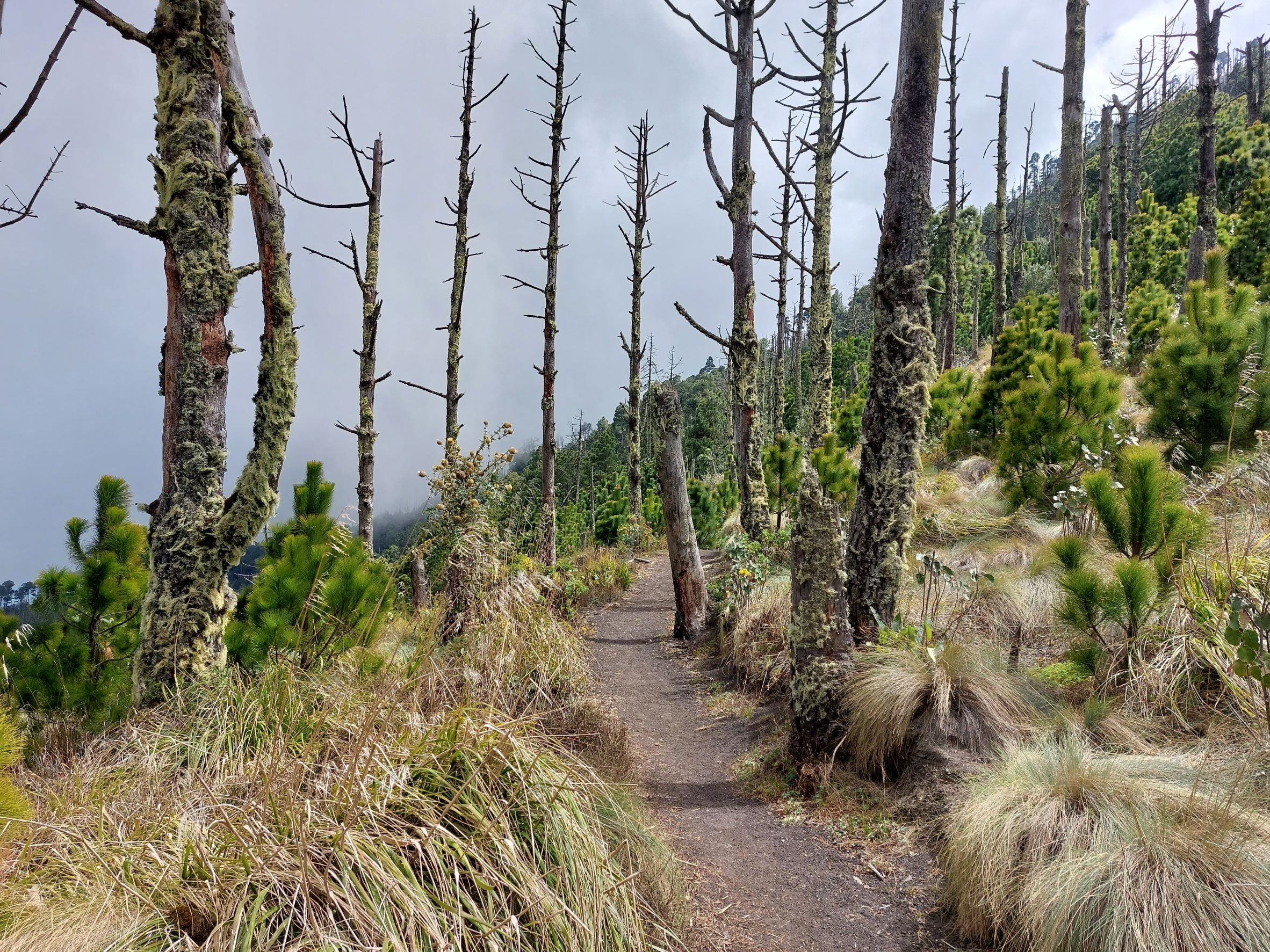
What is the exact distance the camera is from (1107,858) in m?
2.12

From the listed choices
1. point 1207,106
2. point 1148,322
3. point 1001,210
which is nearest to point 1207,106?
point 1207,106

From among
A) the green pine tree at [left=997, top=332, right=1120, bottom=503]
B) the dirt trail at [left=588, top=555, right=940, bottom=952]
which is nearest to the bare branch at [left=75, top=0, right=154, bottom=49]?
the dirt trail at [left=588, top=555, right=940, bottom=952]

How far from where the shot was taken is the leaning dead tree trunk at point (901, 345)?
14.7 feet

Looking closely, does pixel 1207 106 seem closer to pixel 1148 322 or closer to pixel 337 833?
pixel 1148 322

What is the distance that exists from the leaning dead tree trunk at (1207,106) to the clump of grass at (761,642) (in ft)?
31.5

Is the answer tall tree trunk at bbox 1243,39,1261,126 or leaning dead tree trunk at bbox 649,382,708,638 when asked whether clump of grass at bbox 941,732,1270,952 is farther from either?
tall tree trunk at bbox 1243,39,1261,126

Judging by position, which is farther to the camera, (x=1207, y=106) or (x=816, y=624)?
(x=1207, y=106)

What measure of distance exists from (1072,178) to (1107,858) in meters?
10.4

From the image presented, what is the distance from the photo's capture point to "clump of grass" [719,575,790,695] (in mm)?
5422

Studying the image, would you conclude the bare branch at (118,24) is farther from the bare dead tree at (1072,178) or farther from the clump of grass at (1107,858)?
the bare dead tree at (1072,178)

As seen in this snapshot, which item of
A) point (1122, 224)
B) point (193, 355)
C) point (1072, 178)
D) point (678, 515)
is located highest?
point (1122, 224)

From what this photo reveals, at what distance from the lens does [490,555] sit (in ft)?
17.2

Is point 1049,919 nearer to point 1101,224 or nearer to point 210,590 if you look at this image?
point 210,590

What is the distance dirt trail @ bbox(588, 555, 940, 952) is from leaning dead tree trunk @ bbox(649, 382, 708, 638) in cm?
182
